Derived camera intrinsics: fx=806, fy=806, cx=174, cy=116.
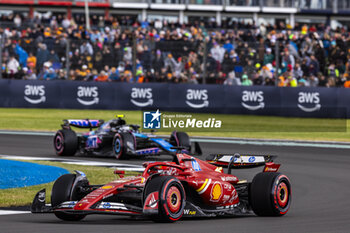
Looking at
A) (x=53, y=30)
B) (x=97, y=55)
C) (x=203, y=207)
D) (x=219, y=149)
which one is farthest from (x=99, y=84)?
(x=203, y=207)

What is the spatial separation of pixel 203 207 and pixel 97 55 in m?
19.3

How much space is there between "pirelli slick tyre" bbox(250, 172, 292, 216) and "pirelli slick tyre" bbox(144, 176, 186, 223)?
1.11 m

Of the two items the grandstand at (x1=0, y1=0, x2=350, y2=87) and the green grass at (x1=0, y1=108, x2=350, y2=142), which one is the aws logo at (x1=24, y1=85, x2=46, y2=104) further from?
the grandstand at (x1=0, y1=0, x2=350, y2=87)

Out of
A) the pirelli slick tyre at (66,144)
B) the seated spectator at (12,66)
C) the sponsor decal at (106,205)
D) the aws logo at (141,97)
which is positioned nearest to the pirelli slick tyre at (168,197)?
the sponsor decal at (106,205)

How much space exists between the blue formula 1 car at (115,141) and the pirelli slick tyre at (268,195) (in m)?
7.24

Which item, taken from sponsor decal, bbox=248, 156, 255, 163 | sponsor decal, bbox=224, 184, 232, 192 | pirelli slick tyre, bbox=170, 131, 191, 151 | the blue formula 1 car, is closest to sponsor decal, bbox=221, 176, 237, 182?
sponsor decal, bbox=224, 184, 232, 192

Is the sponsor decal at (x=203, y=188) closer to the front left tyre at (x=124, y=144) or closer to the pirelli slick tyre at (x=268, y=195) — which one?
the pirelli slick tyre at (x=268, y=195)

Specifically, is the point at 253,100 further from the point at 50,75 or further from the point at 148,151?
the point at 148,151

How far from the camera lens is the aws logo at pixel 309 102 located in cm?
2800

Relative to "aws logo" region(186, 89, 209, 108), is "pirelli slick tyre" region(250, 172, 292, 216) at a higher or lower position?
higher

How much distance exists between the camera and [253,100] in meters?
28.3

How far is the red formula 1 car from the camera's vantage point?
8180 mm

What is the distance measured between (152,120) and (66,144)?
27.2 feet

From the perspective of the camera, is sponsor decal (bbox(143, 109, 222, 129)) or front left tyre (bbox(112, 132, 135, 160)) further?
front left tyre (bbox(112, 132, 135, 160))
